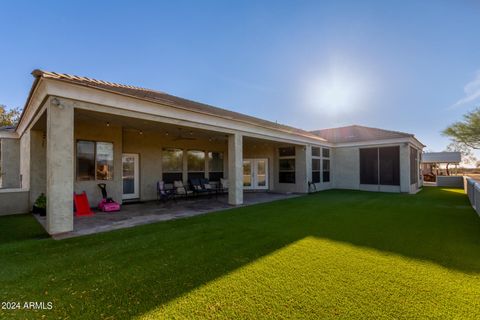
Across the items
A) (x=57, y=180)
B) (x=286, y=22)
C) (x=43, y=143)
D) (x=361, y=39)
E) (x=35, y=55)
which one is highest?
(x=286, y=22)

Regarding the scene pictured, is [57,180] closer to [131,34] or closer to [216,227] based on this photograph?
A: [216,227]

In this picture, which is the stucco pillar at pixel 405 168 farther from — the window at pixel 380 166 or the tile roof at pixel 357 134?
the tile roof at pixel 357 134

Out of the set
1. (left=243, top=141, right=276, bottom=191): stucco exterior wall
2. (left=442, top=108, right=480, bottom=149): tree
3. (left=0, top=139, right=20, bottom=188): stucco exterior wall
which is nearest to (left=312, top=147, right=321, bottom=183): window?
(left=243, top=141, right=276, bottom=191): stucco exterior wall

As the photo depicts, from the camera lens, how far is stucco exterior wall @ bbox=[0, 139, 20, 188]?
9219 millimetres

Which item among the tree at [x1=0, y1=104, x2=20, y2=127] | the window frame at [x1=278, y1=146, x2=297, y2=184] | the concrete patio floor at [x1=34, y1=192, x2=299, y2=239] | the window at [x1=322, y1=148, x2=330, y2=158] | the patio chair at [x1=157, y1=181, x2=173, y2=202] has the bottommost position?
the concrete patio floor at [x1=34, y1=192, x2=299, y2=239]

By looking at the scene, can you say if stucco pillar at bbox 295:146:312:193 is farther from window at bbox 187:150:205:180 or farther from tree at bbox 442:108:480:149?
tree at bbox 442:108:480:149

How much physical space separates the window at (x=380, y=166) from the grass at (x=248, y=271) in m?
8.15

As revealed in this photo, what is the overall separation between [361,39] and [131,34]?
10200 mm

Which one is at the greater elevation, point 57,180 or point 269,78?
point 269,78

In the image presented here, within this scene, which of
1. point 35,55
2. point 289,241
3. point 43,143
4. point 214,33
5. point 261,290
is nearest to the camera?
point 261,290

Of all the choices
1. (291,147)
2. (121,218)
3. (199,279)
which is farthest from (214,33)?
(199,279)

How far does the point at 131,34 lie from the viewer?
31.7 feet

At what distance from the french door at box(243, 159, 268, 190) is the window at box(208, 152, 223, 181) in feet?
7.07

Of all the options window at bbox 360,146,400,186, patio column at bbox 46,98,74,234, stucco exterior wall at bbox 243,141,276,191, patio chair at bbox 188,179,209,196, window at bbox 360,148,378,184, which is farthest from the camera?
stucco exterior wall at bbox 243,141,276,191
